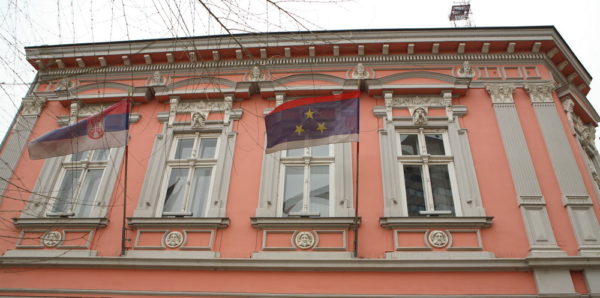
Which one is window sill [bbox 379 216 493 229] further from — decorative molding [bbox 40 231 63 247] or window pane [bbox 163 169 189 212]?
decorative molding [bbox 40 231 63 247]

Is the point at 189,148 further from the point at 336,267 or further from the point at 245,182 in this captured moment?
the point at 336,267

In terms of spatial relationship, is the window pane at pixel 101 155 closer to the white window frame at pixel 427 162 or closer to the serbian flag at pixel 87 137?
the serbian flag at pixel 87 137

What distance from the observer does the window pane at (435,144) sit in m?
8.32

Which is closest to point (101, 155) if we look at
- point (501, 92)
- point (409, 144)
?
point (409, 144)

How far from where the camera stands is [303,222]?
722 centimetres

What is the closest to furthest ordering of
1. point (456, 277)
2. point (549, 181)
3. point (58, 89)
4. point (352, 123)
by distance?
point (456, 277) → point (352, 123) → point (549, 181) → point (58, 89)

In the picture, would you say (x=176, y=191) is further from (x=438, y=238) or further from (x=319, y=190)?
(x=438, y=238)

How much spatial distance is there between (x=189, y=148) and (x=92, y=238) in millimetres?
2612

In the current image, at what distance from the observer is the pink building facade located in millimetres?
6836

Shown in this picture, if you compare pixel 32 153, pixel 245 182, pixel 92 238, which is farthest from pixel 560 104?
pixel 32 153

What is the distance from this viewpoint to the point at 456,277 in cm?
663

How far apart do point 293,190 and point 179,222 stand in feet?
7.38

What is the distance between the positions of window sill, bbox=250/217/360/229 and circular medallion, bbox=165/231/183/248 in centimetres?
139

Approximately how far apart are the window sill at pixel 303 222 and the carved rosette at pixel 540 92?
492 centimetres
